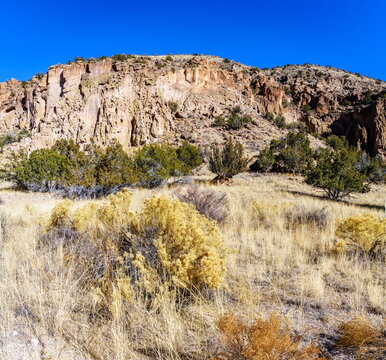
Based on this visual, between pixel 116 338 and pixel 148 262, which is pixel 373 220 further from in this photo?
pixel 116 338

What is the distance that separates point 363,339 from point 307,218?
473 cm

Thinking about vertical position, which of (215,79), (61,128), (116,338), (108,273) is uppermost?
(215,79)

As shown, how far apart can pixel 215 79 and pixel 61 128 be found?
29347 millimetres

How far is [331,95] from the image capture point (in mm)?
53625

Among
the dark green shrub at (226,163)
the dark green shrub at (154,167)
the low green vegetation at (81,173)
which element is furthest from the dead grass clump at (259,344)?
the dark green shrub at (226,163)

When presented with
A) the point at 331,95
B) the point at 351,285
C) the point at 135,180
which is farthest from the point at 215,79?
the point at 351,285

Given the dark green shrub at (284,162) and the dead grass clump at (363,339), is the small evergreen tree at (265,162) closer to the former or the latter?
the dark green shrub at (284,162)

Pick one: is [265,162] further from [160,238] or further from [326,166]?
[160,238]

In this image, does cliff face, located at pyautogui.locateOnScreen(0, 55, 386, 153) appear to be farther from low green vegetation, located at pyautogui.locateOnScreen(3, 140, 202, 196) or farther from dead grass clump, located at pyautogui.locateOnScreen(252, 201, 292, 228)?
dead grass clump, located at pyautogui.locateOnScreen(252, 201, 292, 228)

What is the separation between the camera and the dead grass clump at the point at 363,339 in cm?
168

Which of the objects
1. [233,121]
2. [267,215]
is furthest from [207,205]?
[233,121]

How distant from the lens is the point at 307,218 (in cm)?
616

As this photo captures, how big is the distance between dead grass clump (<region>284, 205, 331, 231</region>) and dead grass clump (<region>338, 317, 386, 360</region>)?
3.68 m

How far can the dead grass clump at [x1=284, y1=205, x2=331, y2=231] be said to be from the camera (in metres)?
5.68
